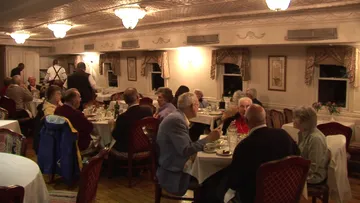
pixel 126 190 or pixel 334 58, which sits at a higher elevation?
pixel 334 58

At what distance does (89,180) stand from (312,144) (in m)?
2.06

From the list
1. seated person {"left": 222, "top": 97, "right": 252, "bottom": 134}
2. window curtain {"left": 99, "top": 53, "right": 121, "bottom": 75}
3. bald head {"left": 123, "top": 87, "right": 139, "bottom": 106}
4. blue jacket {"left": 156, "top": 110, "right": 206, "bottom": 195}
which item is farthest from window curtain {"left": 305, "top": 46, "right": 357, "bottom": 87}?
window curtain {"left": 99, "top": 53, "right": 121, "bottom": 75}

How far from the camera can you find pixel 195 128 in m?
7.10

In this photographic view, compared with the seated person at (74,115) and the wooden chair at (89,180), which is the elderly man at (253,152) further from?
the seated person at (74,115)

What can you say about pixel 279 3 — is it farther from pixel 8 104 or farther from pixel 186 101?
pixel 8 104

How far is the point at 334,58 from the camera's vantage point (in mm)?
6629

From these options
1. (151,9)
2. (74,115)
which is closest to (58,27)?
(151,9)

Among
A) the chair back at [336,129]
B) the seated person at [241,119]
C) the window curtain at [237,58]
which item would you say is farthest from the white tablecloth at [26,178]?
the window curtain at [237,58]

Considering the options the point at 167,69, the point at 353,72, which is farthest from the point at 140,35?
the point at 353,72

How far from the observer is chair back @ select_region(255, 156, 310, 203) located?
2.93 m

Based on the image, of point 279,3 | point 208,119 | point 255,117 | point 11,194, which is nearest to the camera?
point 11,194

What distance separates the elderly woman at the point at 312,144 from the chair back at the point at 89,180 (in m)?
1.91

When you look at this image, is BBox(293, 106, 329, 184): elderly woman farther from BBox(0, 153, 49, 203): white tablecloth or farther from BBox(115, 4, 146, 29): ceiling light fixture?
BBox(115, 4, 146, 29): ceiling light fixture

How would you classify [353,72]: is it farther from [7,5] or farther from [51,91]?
[7,5]
